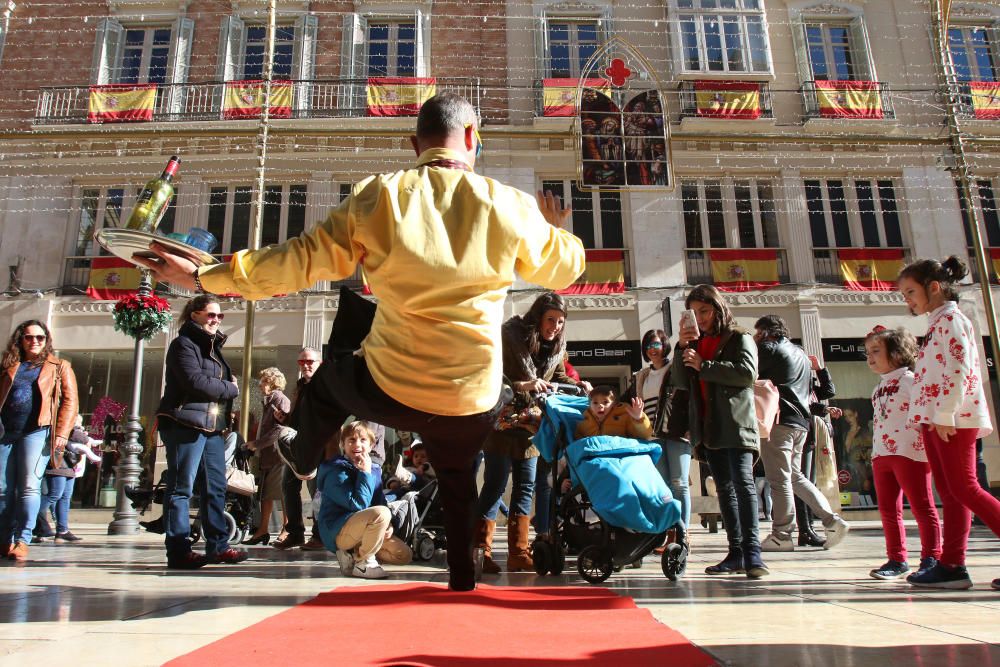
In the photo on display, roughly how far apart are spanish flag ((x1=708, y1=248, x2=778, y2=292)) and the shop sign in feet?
8.04

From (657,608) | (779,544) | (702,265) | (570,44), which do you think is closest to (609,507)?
(657,608)

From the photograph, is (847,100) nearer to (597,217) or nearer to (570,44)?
(597,217)

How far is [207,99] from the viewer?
1617cm

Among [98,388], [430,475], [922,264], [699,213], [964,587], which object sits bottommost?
[964,587]

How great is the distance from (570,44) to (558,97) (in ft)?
5.54

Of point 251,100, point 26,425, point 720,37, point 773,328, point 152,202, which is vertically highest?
point 720,37

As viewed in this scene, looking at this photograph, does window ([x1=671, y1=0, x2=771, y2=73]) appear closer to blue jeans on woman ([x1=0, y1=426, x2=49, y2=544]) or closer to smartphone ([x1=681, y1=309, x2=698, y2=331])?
smartphone ([x1=681, y1=309, x2=698, y2=331])

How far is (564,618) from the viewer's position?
2.56 metres

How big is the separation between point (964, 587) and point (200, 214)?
15864 mm

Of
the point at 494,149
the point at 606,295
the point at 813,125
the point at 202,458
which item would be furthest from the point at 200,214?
the point at 813,125

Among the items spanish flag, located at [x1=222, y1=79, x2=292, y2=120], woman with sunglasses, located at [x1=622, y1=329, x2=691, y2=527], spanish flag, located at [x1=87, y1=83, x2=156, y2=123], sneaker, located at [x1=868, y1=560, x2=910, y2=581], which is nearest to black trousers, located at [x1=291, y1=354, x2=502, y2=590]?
sneaker, located at [x1=868, y1=560, x2=910, y2=581]

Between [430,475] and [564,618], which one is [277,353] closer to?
[430,475]

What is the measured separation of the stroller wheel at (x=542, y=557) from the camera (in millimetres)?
4496

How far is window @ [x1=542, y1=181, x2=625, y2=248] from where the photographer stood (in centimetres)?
1589
